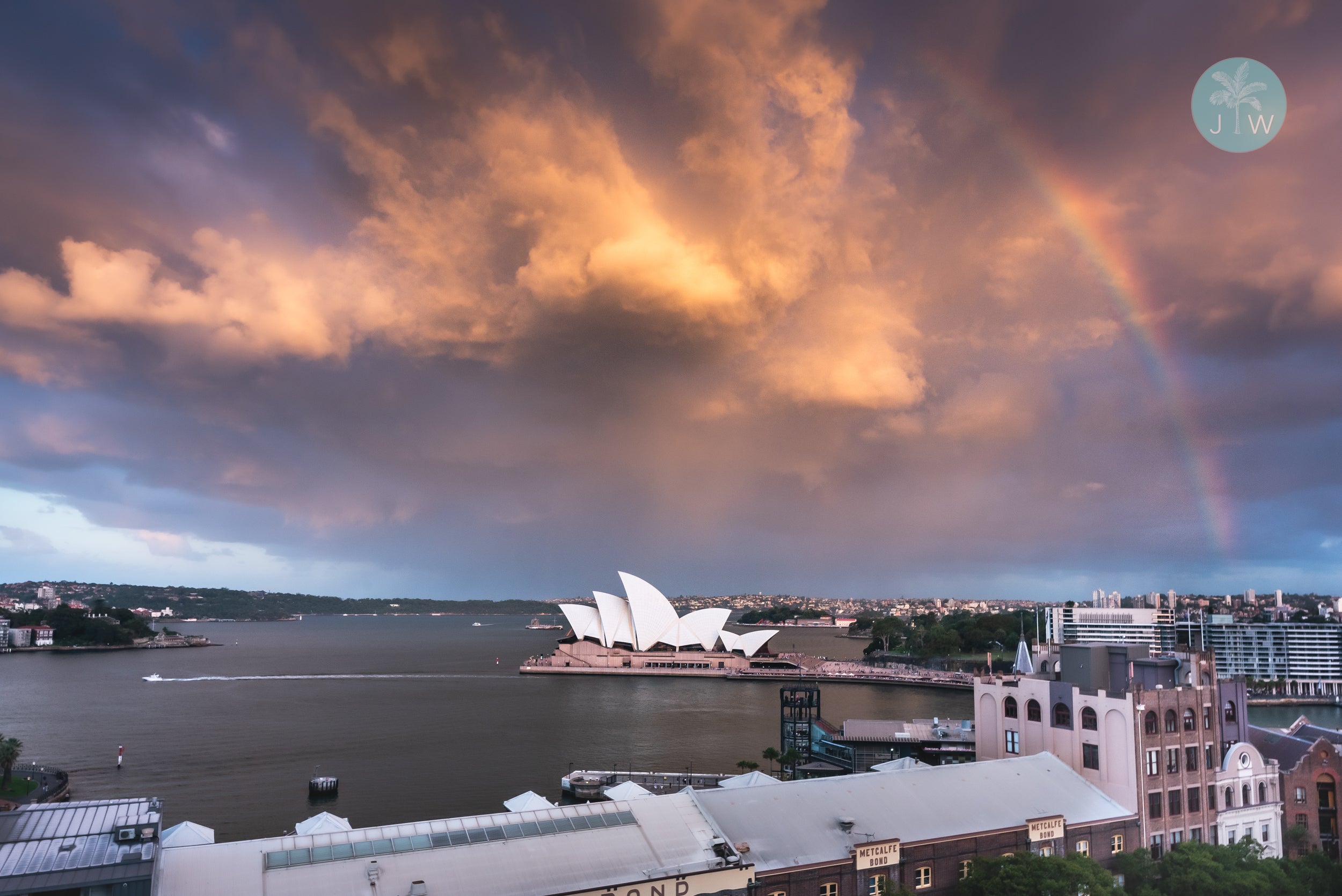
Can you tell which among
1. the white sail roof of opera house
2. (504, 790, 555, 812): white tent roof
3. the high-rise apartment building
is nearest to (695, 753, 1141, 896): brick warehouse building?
(504, 790, 555, 812): white tent roof

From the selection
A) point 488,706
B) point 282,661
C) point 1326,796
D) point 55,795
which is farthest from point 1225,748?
point 282,661

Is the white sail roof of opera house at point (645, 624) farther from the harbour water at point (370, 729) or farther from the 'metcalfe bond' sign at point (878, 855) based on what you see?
the 'metcalfe bond' sign at point (878, 855)

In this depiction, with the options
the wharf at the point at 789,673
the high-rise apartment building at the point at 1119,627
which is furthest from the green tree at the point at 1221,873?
the high-rise apartment building at the point at 1119,627

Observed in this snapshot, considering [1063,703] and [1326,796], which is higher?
[1063,703]

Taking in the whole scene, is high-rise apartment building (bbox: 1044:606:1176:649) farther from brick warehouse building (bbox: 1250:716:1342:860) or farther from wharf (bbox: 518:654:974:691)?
brick warehouse building (bbox: 1250:716:1342:860)

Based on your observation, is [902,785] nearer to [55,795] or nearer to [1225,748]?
[1225,748]

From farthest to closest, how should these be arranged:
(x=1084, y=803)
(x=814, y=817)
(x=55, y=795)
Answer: (x=55, y=795) < (x=1084, y=803) < (x=814, y=817)
